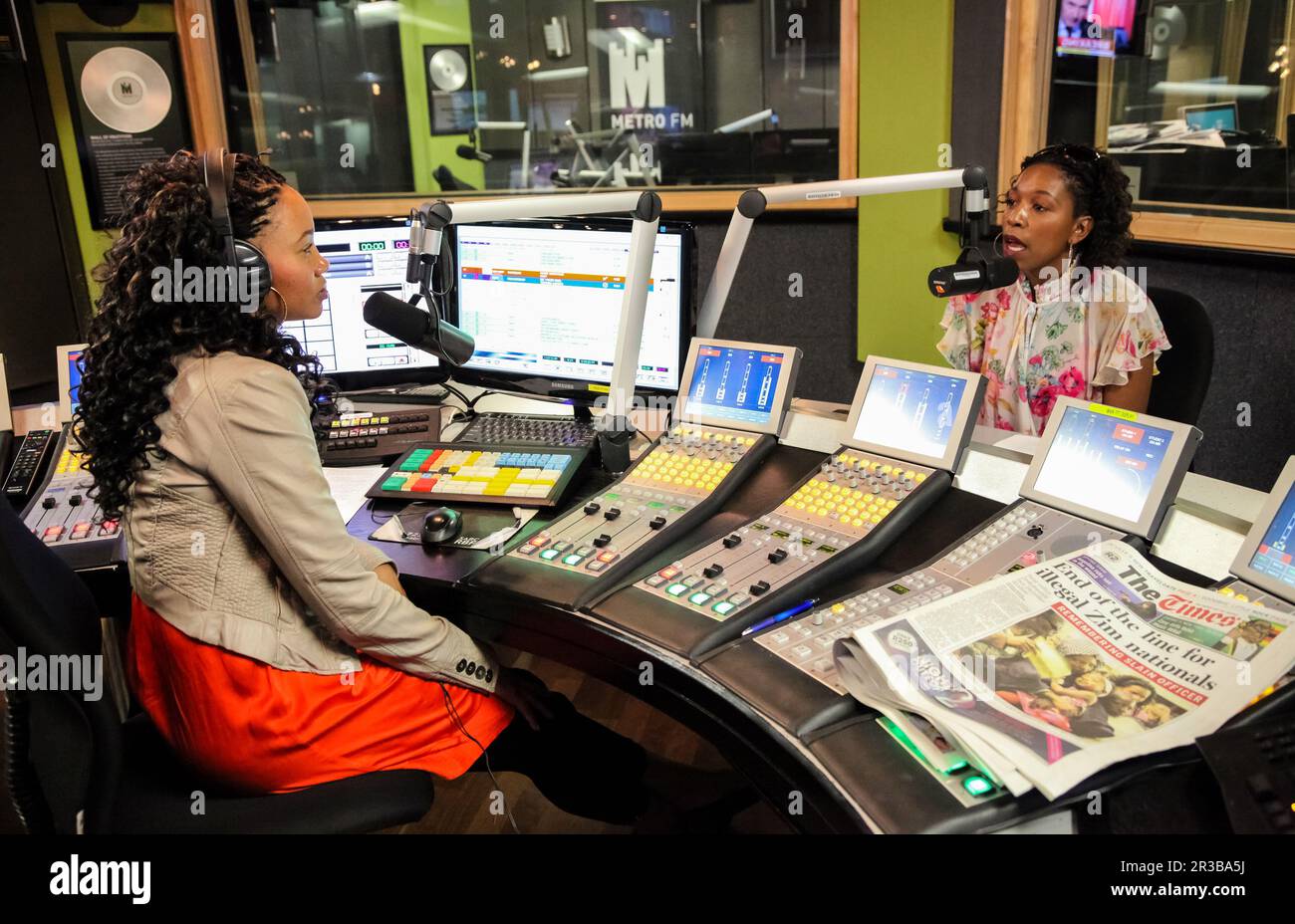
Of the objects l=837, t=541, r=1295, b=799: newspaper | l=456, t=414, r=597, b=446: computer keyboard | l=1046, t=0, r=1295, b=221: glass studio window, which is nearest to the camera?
l=837, t=541, r=1295, b=799: newspaper

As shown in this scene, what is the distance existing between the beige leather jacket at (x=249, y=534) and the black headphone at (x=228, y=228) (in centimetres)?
11

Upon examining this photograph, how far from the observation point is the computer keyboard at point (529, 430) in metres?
1.76

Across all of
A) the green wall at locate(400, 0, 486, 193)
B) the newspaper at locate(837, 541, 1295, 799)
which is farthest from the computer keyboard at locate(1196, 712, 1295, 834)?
the green wall at locate(400, 0, 486, 193)

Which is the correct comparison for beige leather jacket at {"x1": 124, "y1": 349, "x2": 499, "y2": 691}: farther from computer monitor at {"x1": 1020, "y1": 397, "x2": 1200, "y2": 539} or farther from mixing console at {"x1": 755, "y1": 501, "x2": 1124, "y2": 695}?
computer monitor at {"x1": 1020, "y1": 397, "x2": 1200, "y2": 539}

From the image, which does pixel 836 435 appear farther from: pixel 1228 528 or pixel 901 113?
pixel 901 113

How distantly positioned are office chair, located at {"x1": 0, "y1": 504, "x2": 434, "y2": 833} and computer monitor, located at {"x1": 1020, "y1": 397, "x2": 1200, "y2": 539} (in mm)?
907

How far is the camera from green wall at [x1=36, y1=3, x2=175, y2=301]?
134 inches

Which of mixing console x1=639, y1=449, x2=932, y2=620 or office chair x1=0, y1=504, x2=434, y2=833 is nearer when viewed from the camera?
office chair x1=0, y1=504, x2=434, y2=833

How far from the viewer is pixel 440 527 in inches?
59.4

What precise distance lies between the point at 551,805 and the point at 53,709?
1142 mm

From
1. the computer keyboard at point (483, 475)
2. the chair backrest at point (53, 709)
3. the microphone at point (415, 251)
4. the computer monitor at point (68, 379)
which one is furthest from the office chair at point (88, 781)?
the computer monitor at point (68, 379)

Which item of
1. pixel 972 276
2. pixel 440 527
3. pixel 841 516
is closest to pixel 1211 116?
pixel 972 276
